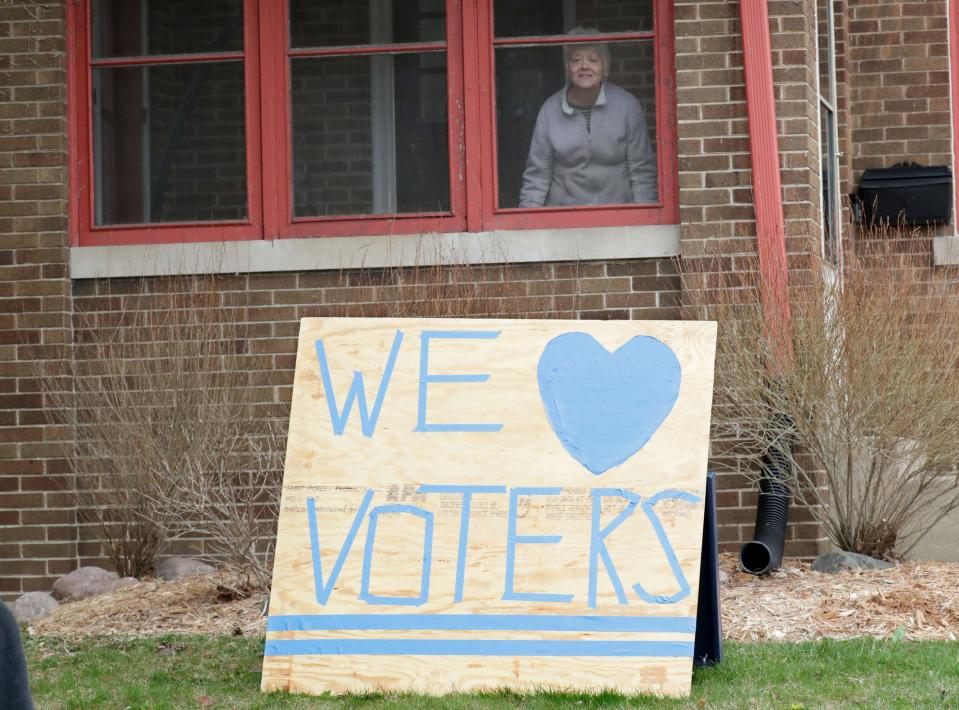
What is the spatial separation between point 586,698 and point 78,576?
13.4ft

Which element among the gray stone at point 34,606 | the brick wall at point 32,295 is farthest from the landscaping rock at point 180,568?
the brick wall at point 32,295

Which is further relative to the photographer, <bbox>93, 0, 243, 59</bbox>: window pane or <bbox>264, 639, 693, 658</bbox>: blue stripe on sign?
<bbox>93, 0, 243, 59</bbox>: window pane

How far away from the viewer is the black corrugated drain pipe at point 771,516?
6992 millimetres

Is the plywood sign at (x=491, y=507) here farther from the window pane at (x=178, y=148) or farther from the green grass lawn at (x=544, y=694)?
the window pane at (x=178, y=148)

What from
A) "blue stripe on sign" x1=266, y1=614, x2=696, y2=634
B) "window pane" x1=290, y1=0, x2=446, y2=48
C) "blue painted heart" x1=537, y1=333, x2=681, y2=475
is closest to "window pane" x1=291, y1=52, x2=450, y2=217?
"window pane" x1=290, y1=0, x2=446, y2=48

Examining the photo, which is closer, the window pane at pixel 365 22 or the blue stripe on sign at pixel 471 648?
the blue stripe on sign at pixel 471 648

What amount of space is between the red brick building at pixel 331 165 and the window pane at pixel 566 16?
0.01 metres

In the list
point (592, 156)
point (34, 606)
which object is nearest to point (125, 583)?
point (34, 606)

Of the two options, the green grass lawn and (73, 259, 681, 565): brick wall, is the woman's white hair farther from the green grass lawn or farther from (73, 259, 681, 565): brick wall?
the green grass lawn

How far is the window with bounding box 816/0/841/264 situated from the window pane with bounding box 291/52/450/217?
2.50 meters

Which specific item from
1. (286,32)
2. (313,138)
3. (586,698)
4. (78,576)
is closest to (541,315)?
(313,138)

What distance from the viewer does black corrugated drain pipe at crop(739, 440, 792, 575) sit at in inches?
275

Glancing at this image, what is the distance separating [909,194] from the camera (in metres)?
9.45

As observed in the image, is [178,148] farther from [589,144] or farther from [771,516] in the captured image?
[771,516]
